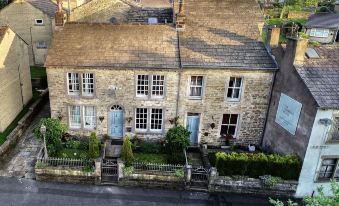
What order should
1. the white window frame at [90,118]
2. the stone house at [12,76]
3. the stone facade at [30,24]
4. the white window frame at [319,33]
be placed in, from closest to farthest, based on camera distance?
the white window frame at [90,118] < the stone house at [12,76] < the stone facade at [30,24] < the white window frame at [319,33]

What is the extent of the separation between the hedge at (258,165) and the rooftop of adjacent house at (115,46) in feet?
26.2

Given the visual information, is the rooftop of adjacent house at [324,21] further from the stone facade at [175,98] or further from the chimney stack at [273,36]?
the stone facade at [175,98]

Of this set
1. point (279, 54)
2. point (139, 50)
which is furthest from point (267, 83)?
point (139, 50)

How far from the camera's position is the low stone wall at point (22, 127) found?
25.4 m

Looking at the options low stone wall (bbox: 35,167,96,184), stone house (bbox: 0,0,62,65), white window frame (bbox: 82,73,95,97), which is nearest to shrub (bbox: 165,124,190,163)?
low stone wall (bbox: 35,167,96,184)

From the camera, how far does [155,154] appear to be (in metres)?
26.2

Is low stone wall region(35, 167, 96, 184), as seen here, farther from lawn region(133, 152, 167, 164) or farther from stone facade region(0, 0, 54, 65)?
stone facade region(0, 0, 54, 65)

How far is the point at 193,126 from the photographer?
2734cm

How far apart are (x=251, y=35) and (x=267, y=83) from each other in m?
4.34

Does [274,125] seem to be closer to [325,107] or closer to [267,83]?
[267,83]

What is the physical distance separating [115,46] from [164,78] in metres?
4.67

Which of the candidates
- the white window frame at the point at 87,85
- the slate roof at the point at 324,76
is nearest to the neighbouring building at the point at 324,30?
the slate roof at the point at 324,76

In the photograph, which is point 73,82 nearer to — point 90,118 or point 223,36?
point 90,118

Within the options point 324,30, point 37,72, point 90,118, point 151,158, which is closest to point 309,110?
point 151,158
